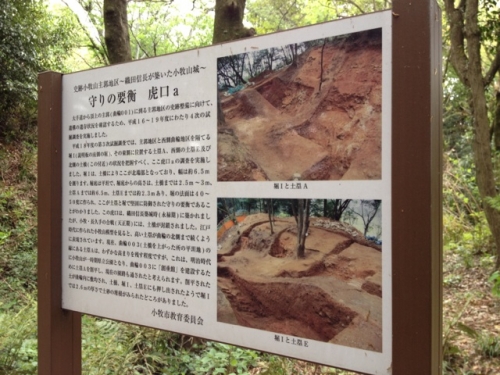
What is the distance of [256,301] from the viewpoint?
5.48 ft

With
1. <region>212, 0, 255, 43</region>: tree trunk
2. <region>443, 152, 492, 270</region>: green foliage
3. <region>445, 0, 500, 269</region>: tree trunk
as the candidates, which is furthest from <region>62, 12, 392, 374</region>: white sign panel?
<region>443, 152, 492, 270</region>: green foliage

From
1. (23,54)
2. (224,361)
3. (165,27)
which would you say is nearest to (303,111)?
(224,361)

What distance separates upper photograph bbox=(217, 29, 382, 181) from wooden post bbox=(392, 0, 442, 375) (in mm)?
78

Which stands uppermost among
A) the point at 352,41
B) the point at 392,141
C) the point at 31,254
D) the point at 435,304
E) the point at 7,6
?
the point at 7,6

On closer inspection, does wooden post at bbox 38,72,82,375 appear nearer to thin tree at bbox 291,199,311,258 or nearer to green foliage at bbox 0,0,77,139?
thin tree at bbox 291,199,311,258

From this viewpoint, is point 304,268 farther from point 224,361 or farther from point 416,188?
point 224,361

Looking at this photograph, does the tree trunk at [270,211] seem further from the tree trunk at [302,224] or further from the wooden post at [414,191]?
the wooden post at [414,191]

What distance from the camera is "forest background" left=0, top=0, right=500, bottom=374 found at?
331 cm

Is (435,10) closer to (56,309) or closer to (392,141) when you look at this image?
(392,141)

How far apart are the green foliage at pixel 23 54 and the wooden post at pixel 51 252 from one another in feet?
20.0

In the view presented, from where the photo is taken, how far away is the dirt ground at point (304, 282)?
4.75 feet

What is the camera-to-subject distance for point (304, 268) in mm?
1564

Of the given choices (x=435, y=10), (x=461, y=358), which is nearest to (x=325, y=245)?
(x=435, y=10)

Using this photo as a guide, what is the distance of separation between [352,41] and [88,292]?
1.72 m
